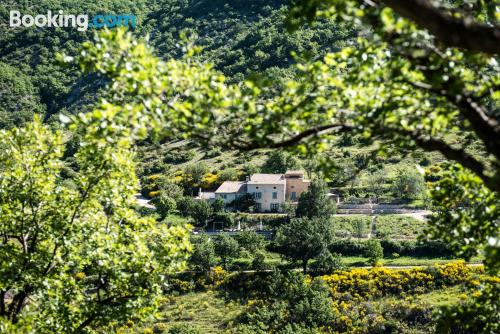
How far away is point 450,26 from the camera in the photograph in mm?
4020

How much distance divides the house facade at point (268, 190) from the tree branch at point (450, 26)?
64609 mm

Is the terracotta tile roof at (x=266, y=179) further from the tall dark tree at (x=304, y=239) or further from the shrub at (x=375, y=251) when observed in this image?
the shrub at (x=375, y=251)

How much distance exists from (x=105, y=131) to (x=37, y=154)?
5095 millimetres

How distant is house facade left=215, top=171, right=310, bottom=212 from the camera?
69938 mm

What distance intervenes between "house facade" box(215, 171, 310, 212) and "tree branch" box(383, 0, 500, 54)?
64.6m

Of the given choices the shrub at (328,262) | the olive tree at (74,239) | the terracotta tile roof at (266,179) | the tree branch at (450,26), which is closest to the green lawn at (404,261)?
the shrub at (328,262)

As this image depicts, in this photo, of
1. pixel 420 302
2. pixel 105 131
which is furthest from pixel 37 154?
pixel 420 302

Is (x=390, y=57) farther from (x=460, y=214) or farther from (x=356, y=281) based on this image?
(x=356, y=281)

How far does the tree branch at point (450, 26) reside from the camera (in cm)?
398

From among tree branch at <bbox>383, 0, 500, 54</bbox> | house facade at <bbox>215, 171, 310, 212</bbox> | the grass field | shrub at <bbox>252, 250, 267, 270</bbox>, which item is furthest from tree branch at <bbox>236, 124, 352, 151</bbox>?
house facade at <bbox>215, 171, 310, 212</bbox>

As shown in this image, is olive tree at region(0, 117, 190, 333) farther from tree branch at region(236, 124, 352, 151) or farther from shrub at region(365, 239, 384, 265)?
shrub at region(365, 239, 384, 265)

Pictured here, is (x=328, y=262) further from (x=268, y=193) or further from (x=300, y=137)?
(x=300, y=137)

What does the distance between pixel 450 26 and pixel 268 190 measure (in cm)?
6626

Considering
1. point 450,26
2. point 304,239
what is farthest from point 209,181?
point 450,26
